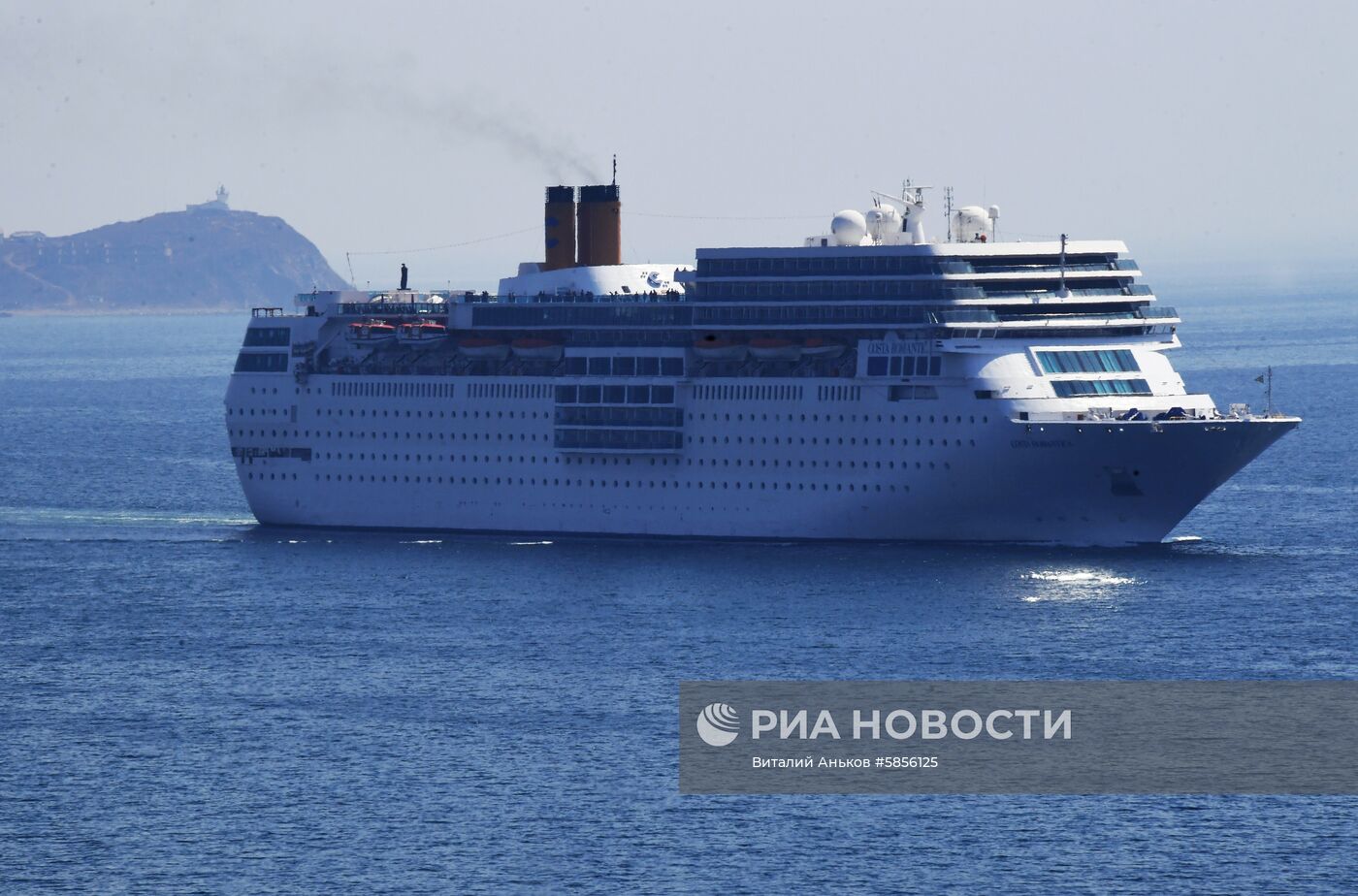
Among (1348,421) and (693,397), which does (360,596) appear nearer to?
(693,397)

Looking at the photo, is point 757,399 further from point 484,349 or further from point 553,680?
point 553,680

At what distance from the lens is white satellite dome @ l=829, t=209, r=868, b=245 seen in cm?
8075

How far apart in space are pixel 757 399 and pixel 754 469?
214cm

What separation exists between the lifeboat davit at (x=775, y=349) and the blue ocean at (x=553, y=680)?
21.1ft

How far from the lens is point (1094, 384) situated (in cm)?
7669

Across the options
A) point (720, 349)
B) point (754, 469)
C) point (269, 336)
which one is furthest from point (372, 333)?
point (754, 469)

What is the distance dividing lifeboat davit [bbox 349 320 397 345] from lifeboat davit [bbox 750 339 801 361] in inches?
517

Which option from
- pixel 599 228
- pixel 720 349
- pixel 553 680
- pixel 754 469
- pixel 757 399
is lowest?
pixel 553 680

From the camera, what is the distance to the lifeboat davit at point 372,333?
87.4 metres

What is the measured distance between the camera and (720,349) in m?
81.9

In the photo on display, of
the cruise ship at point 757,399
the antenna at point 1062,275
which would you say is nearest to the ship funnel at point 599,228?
the cruise ship at point 757,399

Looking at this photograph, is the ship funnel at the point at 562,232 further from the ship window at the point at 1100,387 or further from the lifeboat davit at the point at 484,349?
the ship window at the point at 1100,387

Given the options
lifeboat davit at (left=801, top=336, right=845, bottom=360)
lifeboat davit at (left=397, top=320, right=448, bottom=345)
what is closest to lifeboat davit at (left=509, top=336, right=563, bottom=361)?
lifeboat davit at (left=397, top=320, right=448, bottom=345)

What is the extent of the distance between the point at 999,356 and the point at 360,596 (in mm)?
19458
